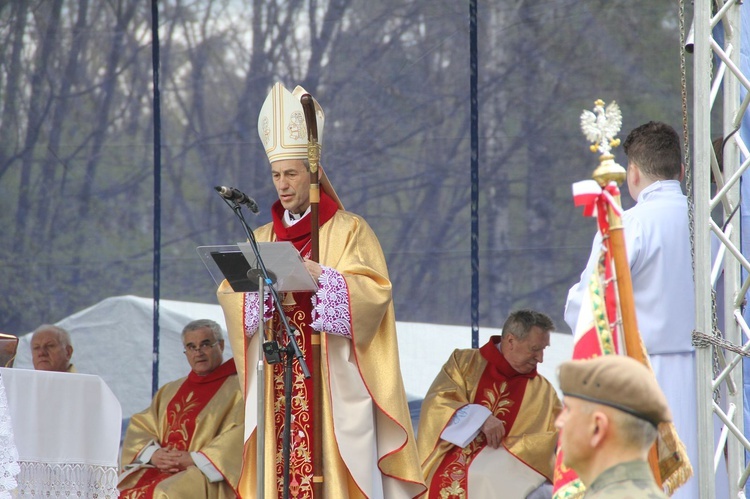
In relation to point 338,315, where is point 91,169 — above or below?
above

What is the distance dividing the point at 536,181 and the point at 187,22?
246 centimetres

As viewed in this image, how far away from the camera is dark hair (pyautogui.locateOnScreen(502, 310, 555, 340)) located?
6355 millimetres

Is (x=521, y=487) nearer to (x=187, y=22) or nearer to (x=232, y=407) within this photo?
(x=232, y=407)

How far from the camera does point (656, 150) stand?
14.7 feet

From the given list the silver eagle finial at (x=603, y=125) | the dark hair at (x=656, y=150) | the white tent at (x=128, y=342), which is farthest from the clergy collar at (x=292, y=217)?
the white tent at (x=128, y=342)

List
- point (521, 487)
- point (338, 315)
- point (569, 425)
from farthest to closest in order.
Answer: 1. point (521, 487)
2. point (338, 315)
3. point (569, 425)

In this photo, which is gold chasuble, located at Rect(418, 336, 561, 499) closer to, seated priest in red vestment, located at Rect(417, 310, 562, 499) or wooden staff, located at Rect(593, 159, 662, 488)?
seated priest in red vestment, located at Rect(417, 310, 562, 499)

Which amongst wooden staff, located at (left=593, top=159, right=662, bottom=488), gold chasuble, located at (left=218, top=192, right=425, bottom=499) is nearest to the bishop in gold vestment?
gold chasuble, located at (left=218, top=192, right=425, bottom=499)

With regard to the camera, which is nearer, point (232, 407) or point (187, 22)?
point (232, 407)

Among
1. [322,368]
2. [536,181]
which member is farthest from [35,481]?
[536,181]

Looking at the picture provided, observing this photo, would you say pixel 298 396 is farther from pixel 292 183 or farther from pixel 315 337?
pixel 292 183

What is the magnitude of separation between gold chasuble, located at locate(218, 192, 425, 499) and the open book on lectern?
0.97ft

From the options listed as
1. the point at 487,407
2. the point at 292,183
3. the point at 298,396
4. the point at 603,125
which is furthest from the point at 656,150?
the point at 487,407

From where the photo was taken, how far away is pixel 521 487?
593 centimetres
